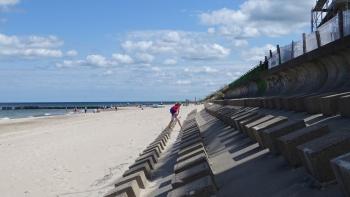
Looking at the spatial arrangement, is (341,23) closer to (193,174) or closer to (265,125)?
(265,125)

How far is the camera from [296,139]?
17.5 ft

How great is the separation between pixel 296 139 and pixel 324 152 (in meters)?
0.92

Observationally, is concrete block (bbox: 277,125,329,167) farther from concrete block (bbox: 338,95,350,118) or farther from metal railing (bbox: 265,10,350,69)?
metal railing (bbox: 265,10,350,69)

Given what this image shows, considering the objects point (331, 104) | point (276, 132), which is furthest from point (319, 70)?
point (276, 132)

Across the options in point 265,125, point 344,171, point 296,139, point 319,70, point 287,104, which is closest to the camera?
point 344,171

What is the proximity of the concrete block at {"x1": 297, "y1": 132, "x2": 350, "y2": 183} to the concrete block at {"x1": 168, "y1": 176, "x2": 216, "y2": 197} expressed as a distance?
5.50 feet

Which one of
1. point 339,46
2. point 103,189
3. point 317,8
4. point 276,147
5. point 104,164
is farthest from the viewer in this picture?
point 317,8

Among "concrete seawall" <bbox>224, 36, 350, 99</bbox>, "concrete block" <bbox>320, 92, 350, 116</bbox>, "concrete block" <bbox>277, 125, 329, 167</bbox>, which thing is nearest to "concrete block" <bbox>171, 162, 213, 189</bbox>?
"concrete block" <bbox>277, 125, 329, 167</bbox>

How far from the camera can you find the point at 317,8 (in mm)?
39094

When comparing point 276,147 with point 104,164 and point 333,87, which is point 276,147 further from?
point 104,164

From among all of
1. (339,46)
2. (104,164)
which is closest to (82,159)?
(104,164)

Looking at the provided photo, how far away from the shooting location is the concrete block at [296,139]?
5.23 metres

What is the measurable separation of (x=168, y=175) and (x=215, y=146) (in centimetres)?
108

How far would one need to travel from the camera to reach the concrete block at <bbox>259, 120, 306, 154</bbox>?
245 inches
